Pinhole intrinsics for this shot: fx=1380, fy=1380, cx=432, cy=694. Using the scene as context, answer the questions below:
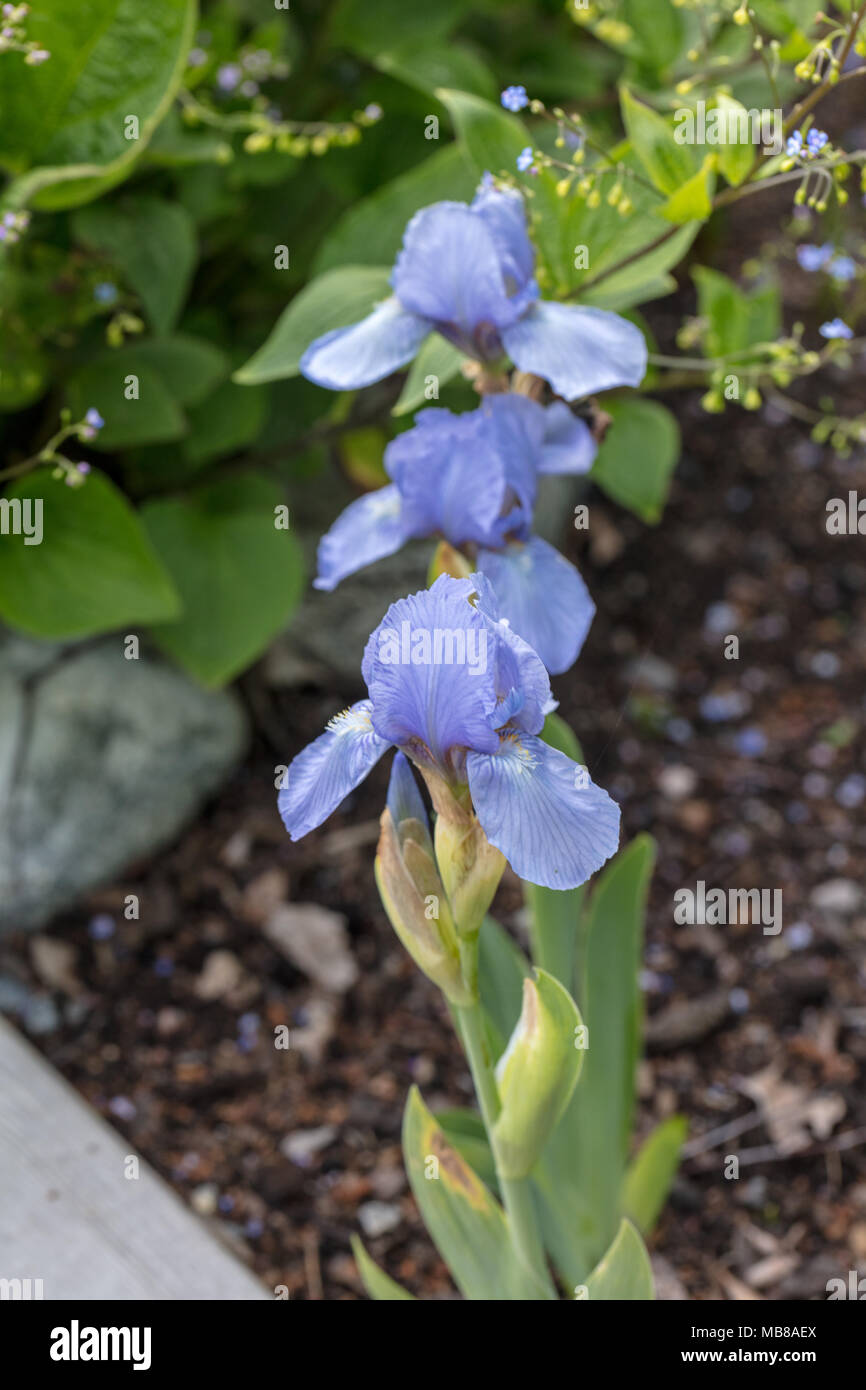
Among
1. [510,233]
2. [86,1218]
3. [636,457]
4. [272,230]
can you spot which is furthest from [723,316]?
[86,1218]

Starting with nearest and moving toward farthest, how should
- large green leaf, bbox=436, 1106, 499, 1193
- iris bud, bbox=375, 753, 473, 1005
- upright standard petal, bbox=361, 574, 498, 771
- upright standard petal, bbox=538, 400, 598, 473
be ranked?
upright standard petal, bbox=361, 574, 498, 771, iris bud, bbox=375, 753, 473, 1005, upright standard petal, bbox=538, 400, 598, 473, large green leaf, bbox=436, 1106, 499, 1193

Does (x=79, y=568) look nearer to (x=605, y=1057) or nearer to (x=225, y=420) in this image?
(x=225, y=420)

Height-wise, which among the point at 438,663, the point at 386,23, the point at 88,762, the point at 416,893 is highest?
the point at 386,23

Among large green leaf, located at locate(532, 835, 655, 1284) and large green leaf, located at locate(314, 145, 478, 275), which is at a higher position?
large green leaf, located at locate(314, 145, 478, 275)

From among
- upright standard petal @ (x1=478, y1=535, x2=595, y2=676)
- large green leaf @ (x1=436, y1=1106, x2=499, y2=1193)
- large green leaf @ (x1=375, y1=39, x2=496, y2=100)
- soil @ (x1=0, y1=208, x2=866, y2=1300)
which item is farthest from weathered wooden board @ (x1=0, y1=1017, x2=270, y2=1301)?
large green leaf @ (x1=375, y1=39, x2=496, y2=100)

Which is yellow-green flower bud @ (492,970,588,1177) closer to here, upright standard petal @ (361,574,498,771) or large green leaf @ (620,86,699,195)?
upright standard petal @ (361,574,498,771)

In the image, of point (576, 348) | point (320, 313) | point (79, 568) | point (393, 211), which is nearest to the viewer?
point (576, 348)

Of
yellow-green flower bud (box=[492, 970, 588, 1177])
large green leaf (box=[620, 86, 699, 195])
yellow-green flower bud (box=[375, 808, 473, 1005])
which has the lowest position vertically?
yellow-green flower bud (box=[492, 970, 588, 1177])
